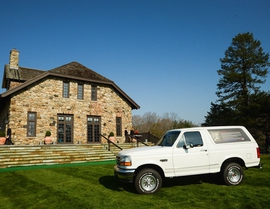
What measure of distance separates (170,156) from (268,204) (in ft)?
8.62

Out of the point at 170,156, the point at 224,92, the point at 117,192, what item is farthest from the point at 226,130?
the point at 224,92

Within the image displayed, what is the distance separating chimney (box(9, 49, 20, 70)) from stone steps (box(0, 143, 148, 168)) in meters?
12.3

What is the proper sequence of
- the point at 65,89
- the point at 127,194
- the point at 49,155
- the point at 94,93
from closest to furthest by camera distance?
the point at 127,194, the point at 49,155, the point at 65,89, the point at 94,93

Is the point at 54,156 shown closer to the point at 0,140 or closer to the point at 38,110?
the point at 0,140

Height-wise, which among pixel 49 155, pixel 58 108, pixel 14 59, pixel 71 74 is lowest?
pixel 49 155

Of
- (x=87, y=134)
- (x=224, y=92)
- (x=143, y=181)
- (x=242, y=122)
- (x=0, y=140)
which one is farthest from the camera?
(x=224, y=92)

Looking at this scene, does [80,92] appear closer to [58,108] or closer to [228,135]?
[58,108]

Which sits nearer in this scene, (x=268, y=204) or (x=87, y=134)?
(x=268, y=204)

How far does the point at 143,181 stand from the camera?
6.14 m

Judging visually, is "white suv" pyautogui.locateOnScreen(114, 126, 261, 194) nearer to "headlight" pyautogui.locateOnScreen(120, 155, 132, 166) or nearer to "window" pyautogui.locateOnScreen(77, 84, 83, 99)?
"headlight" pyautogui.locateOnScreen(120, 155, 132, 166)

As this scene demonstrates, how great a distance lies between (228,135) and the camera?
718 cm

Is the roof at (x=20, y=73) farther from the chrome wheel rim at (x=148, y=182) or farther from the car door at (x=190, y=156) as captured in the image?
the car door at (x=190, y=156)

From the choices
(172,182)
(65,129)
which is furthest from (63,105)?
(172,182)

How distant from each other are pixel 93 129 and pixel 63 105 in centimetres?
378
